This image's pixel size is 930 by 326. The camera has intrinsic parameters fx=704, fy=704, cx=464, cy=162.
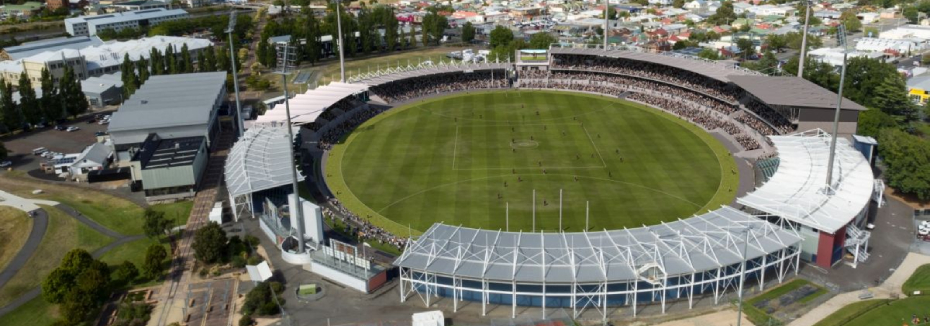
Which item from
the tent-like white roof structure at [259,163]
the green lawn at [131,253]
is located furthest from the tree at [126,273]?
the tent-like white roof structure at [259,163]

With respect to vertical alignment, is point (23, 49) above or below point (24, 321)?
above

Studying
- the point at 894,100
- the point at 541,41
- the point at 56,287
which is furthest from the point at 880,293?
the point at 541,41

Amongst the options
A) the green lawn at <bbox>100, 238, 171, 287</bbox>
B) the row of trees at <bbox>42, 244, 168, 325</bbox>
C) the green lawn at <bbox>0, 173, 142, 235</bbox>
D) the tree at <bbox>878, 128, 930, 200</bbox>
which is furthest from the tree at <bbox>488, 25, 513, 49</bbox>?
the row of trees at <bbox>42, 244, 168, 325</bbox>

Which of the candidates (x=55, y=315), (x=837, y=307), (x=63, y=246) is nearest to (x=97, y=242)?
(x=63, y=246)

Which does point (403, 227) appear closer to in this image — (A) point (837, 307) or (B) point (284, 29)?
(A) point (837, 307)

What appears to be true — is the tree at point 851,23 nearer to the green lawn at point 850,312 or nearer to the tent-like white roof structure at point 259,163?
the green lawn at point 850,312

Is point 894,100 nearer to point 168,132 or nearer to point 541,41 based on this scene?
point 541,41
